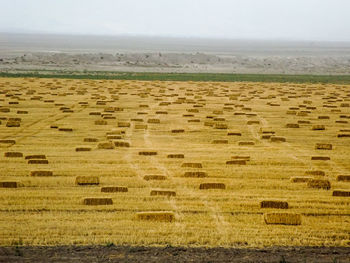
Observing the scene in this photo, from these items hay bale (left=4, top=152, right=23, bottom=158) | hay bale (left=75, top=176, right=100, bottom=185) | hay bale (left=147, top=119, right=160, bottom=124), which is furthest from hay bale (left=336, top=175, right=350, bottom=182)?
hay bale (left=147, top=119, right=160, bottom=124)

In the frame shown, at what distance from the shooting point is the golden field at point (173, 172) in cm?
1197

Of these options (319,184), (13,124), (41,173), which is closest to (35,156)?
(41,173)

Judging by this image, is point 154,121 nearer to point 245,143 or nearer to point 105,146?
point 245,143

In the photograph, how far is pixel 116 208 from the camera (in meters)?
13.4

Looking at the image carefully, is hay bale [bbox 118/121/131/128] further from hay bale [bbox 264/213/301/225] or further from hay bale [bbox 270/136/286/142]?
hay bale [bbox 264/213/301/225]

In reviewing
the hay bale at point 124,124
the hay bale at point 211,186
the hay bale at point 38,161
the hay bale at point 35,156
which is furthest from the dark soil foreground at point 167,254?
the hay bale at point 124,124

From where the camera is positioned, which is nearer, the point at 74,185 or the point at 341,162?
the point at 74,185

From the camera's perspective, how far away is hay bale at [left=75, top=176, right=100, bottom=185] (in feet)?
51.8

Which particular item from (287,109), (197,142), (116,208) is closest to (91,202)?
(116,208)

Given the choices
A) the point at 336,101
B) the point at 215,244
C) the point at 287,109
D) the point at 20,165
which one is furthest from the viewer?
the point at 336,101

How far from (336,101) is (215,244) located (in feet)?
96.6

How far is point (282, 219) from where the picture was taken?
1261 centimetres

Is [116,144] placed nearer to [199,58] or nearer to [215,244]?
[215,244]

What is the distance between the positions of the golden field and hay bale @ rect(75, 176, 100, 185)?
0.09 ft
